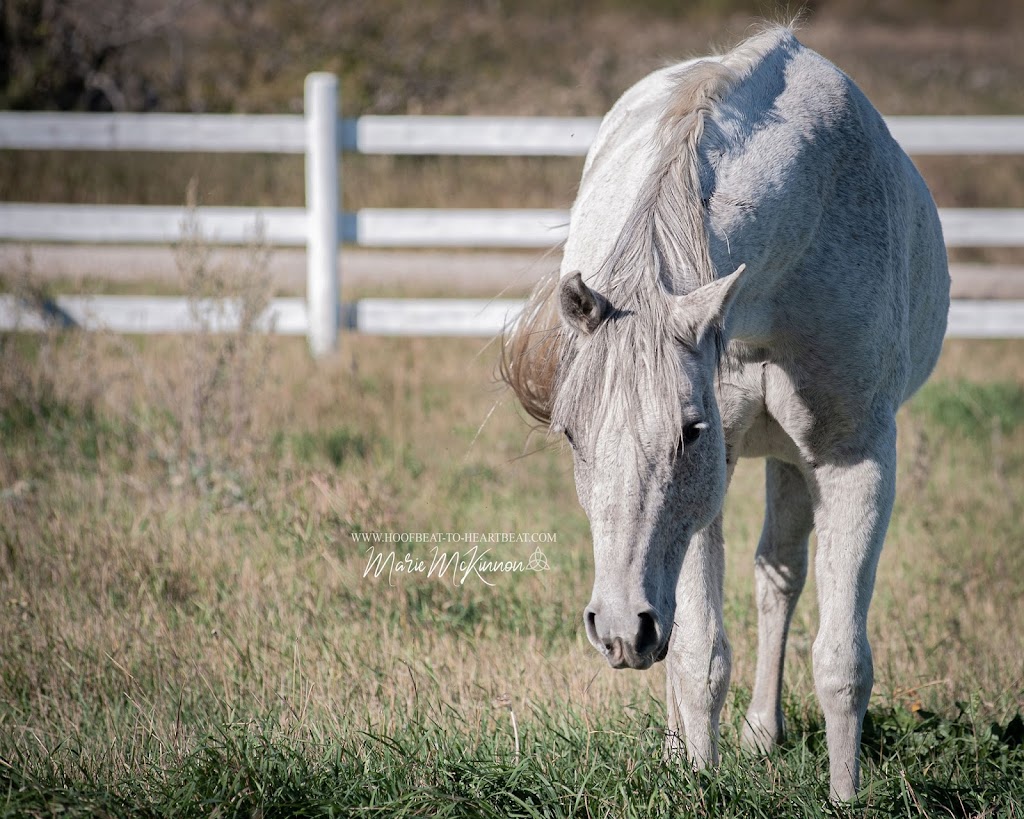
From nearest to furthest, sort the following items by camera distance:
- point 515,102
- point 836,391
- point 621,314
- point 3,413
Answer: point 621,314 → point 836,391 → point 3,413 → point 515,102

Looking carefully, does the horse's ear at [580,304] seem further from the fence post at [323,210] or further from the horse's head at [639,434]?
the fence post at [323,210]

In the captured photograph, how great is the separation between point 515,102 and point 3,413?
34.0 feet

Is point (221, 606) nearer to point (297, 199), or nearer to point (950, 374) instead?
point (950, 374)

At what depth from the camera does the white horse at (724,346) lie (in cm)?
212

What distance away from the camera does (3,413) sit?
532 centimetres

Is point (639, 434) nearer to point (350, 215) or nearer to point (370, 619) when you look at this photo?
point (370, 619)

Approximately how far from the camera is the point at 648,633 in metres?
2.08

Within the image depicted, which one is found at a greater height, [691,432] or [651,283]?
[651,283]

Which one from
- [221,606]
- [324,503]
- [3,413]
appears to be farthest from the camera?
[3,413]

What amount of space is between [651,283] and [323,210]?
17.0ft

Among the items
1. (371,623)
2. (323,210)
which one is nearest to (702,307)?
(371,623)

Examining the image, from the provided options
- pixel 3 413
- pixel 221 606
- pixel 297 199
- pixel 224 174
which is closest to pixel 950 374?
pixel 221 606
